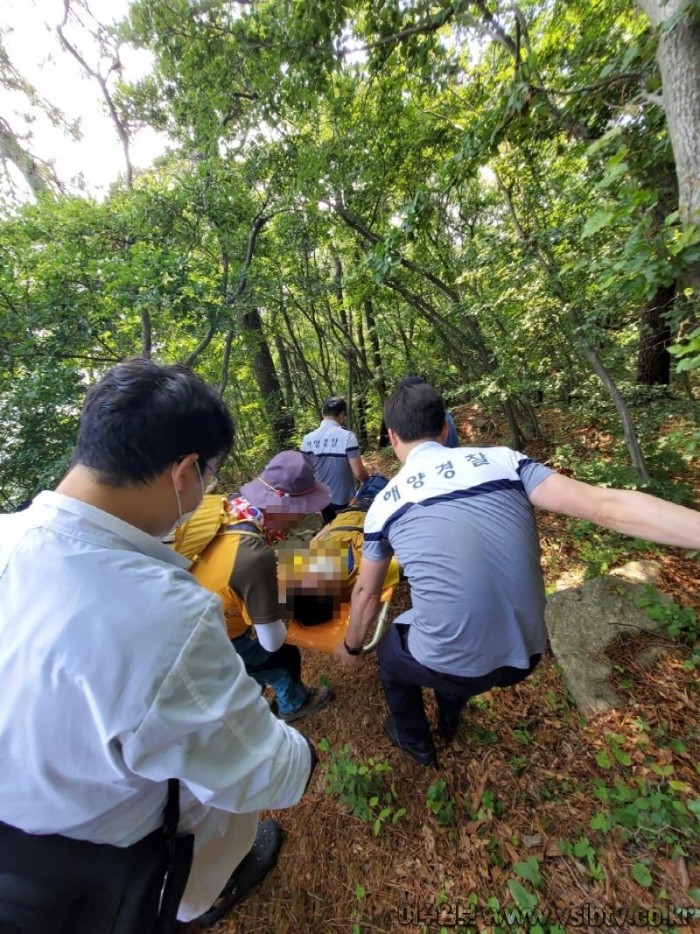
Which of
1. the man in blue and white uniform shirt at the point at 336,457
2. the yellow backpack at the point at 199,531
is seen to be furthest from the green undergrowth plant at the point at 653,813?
the man in blue and white uniform shirt at the point at 336,457

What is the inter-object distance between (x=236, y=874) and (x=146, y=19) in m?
6.54

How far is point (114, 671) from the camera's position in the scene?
788 millimetres

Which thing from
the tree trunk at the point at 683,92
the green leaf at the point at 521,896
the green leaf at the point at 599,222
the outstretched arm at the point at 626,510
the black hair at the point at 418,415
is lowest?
the green leaf at the point at 521,896

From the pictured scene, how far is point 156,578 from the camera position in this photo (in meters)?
0.89

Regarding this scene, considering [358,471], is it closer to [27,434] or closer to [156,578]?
[156,578]

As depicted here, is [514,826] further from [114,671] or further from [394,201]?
[394,201]

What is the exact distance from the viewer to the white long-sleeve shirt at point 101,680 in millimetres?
797

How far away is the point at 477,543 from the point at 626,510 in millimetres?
598

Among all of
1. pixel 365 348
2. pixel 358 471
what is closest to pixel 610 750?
pixel 358 471

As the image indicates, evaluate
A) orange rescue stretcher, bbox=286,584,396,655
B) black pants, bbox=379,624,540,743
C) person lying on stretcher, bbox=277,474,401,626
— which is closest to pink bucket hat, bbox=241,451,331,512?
person lying on stretcher, bbox=277,474,401,626

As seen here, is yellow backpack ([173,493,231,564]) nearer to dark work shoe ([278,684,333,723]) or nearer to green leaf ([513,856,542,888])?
dark work shoe ([278,684,333,723])

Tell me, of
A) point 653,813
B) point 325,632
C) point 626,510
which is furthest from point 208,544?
point 653,813

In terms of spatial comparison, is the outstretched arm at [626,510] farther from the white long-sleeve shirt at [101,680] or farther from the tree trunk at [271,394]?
the tree trunk at [271,394]

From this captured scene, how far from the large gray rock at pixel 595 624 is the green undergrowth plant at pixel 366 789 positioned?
4.30 feet
